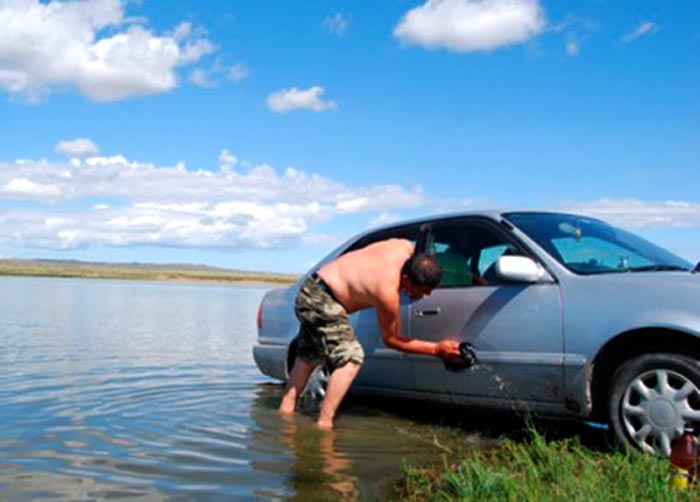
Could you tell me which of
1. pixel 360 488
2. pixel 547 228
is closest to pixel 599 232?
pixel 547 228

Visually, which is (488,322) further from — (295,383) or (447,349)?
(295,383)

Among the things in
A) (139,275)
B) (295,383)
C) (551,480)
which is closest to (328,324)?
(295,383)

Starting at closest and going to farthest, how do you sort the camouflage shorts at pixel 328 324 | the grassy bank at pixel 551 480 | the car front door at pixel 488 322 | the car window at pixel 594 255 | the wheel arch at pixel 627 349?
the grassy bank at pixel 551 480
the wheel arch at pixel 627 349
the car front door at pixel 488 322
the car window at pixel 594 255
the camouflage shorts at pixel 328 324

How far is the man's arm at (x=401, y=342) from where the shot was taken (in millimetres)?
5438

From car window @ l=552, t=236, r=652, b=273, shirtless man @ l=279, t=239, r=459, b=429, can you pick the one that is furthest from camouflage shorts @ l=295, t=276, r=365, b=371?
car window @ l=552, t=236, r=652, b=273

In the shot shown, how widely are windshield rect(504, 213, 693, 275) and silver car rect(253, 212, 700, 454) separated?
0.01m

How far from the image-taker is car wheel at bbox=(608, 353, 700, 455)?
4.43 meters

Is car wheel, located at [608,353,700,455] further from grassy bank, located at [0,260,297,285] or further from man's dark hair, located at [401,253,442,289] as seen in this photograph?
grassy bank, located at [0,260,297,285]

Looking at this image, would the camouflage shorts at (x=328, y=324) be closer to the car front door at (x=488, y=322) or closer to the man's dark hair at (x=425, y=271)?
the car front door at (x=488, y=322)

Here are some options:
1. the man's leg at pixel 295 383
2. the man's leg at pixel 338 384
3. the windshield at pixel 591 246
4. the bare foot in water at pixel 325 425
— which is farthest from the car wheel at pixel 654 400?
the man's leg at pixel 295 383

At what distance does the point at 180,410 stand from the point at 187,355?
4811 mm

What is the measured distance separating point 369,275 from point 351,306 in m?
0.46

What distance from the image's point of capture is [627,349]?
482cm

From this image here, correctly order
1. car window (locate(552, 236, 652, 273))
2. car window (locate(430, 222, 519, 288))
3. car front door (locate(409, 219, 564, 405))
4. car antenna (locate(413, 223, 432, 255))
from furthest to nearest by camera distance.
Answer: car antenna (locate(413, 223, 432, 255)), car window (locate(430, 222, 519, 288)), car window (locate(552, 236, 652, 273)), car front door (locate(409, 219, 564, 405))
